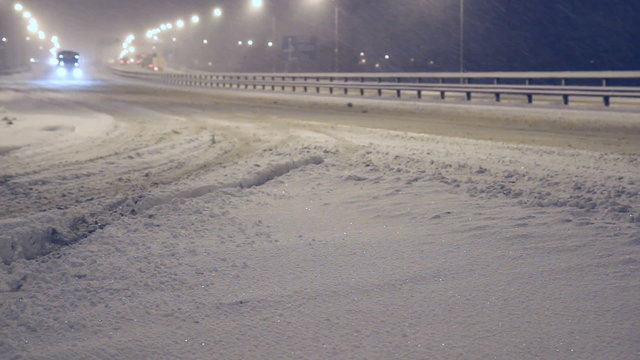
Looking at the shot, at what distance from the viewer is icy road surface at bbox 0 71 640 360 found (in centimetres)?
354

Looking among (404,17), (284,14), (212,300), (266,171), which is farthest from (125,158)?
(284,14)

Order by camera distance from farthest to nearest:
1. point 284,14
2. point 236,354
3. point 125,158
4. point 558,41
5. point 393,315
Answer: point 284,14
point 558,41
point 125,158
point 393,315
point 236,354

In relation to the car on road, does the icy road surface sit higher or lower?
lower

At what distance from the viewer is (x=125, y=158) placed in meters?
10.6

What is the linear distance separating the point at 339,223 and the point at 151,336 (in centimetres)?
278

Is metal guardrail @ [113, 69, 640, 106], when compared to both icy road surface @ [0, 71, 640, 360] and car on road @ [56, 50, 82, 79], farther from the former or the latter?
car on road @ [56, 50, 82, 79]

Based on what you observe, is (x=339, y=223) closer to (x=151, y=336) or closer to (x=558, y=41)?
(x=151, y=336)

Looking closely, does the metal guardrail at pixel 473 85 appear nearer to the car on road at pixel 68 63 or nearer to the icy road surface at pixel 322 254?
the icy road surface at pixel 322 254

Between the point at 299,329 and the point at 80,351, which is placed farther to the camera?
the point at 299,329

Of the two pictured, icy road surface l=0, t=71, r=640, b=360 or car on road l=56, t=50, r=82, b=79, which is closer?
icy road surface l=0, t=71, r=640, b=360

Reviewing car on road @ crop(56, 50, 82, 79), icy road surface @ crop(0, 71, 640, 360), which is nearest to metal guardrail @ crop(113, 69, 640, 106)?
icy road surface @ crop(0, 71, 640, 360)

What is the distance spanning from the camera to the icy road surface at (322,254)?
354 cm

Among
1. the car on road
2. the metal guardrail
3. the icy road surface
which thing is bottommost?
the icy road surface

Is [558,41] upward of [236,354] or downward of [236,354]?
upward
